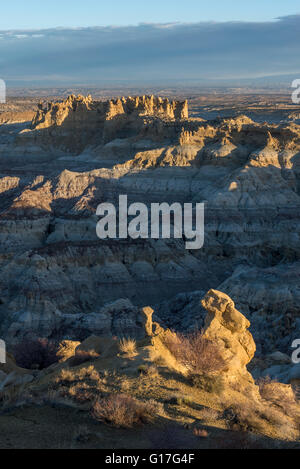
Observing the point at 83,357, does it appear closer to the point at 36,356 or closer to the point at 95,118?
the point at 36,356

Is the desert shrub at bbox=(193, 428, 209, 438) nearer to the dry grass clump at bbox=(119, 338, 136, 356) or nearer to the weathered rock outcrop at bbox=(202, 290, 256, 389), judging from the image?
the dry grass clump at bbox=(119, 338, 136, 356)

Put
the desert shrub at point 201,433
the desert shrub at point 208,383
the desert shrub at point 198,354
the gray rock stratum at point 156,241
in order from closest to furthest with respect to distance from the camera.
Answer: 1. the desert shrub at point 201,433
2. the desert shrub at point 208,383
3. the desert shrub at point 198,354
4. the gray rock stratum at point 156,241

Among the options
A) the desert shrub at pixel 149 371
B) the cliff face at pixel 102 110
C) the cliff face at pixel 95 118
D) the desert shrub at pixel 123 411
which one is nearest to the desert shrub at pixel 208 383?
the desert shrub at pixel 149 371

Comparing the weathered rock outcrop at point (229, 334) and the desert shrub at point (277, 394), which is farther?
the weathered rock outcrop at point (229, 334)

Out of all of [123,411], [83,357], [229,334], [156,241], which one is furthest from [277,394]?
[156,241]

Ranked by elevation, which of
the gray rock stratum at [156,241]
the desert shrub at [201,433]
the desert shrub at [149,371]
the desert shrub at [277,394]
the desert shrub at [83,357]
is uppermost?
the gray rock stratum at [156,241]

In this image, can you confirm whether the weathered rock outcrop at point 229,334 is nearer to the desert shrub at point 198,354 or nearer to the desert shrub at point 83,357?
the desert shrub at point 198,354

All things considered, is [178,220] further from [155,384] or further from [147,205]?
[155,384]
